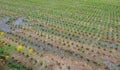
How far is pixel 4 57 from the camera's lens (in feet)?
32.8

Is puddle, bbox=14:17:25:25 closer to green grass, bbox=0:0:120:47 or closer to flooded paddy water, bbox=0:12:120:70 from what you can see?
flooded paddy water, bbox=0:12:120:70

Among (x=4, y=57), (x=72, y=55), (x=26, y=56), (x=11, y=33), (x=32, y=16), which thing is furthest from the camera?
(x=32, y=16)

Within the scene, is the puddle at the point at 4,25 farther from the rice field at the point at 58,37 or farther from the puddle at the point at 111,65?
the puddle at the point at 111,65

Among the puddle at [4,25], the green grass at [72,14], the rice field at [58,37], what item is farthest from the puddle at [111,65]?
the puddle at [4,25]

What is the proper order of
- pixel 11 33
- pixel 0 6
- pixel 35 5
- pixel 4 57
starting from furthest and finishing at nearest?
pixel 35 5 < pixel 0 6 < pixel 11 33 < pixel 4 57

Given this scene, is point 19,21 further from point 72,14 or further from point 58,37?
point 72,14

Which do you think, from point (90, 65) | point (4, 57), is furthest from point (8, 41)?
point (90, 65)

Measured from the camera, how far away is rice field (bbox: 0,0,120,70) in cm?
A: 1051

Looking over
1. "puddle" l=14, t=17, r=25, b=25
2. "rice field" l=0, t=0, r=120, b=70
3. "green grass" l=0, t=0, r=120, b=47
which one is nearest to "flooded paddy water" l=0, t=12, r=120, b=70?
"rice field" l=0, t=0, r=120, b=70

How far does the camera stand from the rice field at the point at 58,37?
1051 centimetres

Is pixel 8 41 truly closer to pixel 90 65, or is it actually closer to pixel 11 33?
pixel 11 33

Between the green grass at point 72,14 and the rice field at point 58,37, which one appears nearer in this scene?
the rice field at point 58,37

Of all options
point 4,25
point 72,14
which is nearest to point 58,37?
point 4,25

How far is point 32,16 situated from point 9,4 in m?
5.13
